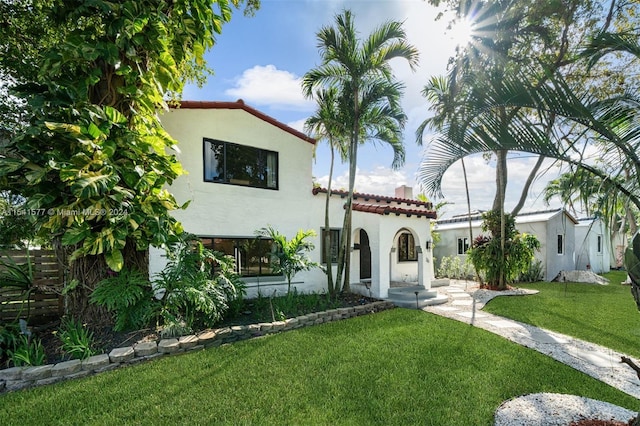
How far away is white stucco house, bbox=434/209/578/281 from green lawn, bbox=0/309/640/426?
1305 centimetres

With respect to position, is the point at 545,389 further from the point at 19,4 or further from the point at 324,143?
the point at 19,4

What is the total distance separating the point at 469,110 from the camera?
3.42 m

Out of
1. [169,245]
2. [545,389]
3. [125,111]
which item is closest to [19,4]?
[125,111]

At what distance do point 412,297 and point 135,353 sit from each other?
8724 mm

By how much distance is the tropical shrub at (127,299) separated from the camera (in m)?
6.00

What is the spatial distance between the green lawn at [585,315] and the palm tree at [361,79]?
602 centimetres

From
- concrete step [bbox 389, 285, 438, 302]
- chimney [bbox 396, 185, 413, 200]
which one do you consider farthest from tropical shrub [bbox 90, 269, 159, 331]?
chimney [bbox 396, 185, 413, 200]

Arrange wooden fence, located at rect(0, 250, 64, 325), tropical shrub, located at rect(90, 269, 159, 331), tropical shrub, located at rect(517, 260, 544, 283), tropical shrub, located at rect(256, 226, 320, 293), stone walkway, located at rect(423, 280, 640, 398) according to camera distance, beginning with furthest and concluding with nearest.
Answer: tropical shrub, located at rect(517, 260, 544, 283)
tropical shrub, located at rect(256, 226, 320, 293)
wooden fence, located at rect(0, 250, 64, 325)
tropical shrub, located at rect(90, 269, 159, 331)
stone walkway, located at rect(423, 280, 640, 398)

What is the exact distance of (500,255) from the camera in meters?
13.2

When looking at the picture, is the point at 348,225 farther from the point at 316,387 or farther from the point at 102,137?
the point at 102,137

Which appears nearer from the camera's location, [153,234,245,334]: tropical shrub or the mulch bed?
the mulch bed

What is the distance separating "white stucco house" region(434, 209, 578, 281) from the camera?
17422 mm

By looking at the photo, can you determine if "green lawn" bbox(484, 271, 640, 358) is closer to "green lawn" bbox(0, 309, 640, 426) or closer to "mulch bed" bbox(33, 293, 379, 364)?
"green lawn" bbox(0, 309, 640, 426)

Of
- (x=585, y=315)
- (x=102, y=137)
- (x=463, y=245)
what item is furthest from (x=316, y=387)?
(x=463, y=245)
